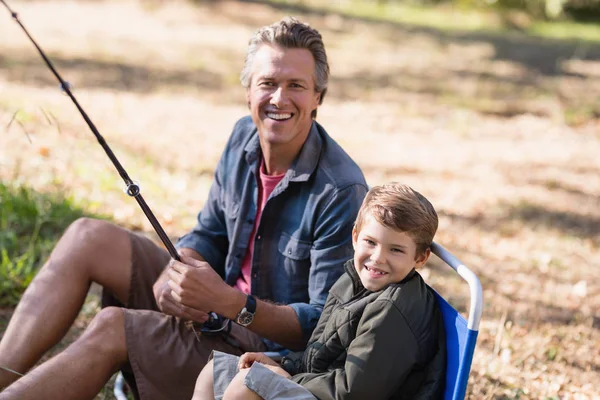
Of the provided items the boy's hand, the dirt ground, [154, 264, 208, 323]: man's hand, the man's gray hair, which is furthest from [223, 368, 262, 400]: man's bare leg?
the dirt ground

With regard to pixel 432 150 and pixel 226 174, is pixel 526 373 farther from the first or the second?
pixel 432 150

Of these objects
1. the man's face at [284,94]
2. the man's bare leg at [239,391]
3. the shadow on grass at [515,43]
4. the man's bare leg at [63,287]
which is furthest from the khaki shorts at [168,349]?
the shadow on grass at [515,43]

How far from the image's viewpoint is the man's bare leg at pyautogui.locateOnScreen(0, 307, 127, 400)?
254 cm

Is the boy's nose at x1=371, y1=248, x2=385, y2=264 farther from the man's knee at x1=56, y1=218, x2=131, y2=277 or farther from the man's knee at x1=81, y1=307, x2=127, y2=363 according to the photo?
the man's knee at x1=56, y1=218, x2=131, y2=277

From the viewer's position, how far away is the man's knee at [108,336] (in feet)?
8.71

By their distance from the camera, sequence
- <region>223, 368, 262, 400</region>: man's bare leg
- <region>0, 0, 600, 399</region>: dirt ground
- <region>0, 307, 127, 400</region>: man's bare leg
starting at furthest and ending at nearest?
<region>0, 0, 600, 399</region>: dirt ground, <region>0, 307, 127, 400</region>: man's bare leg, <region>223, 368, 262, 400</region>: man's bare leg

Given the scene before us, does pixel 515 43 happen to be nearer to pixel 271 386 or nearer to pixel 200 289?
pixel 200 289

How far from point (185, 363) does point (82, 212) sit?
7.73 ft

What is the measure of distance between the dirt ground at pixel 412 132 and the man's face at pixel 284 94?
0.79 m

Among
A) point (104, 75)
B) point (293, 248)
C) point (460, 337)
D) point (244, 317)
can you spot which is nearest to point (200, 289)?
point (244, 317)

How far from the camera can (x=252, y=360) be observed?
8.09ft

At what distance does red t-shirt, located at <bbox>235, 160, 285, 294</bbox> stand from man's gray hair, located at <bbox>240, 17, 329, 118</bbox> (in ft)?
1.16

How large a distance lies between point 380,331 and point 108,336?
99cm

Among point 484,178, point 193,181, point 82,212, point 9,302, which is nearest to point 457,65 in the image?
point 484,178
